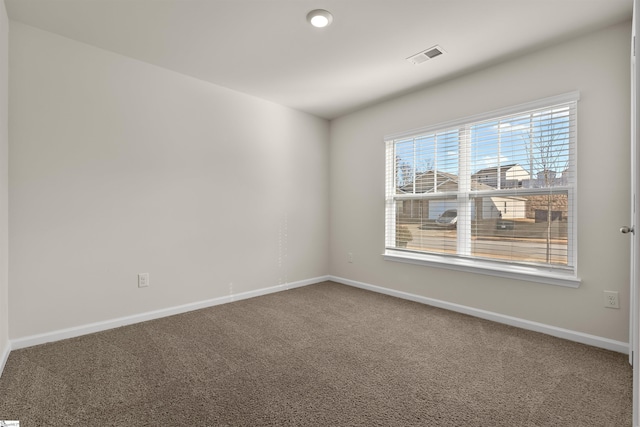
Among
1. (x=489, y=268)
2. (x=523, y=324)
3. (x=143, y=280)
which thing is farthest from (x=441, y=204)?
(x=143, y=280)

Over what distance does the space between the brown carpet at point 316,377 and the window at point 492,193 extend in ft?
Result: 2.27

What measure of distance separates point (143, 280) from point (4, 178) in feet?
4.12

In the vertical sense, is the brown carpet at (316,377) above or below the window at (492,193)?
below

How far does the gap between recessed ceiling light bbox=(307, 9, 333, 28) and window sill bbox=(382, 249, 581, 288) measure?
8.19 ft

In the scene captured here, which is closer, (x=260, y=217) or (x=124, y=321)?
(x=124, y=321)

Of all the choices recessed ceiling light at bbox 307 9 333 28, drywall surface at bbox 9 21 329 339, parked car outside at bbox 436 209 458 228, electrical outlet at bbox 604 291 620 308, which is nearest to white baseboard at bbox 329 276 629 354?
electrical outlet at bbox 604 291 620 308

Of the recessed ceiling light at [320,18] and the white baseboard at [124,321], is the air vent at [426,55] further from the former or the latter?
the white baseboard at [124,321]

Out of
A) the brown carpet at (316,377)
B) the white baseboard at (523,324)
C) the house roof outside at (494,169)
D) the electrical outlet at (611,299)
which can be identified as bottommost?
the brown carpet at (316,377)

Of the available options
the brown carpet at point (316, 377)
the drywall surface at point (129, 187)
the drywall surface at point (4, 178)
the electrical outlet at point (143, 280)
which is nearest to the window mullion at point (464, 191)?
the brown carpet at point (316, 377)

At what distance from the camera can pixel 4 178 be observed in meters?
2.06

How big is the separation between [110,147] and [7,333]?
1558mm

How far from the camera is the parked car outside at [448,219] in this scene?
3230 millimetres

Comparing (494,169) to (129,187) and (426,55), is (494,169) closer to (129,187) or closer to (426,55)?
(426,55)

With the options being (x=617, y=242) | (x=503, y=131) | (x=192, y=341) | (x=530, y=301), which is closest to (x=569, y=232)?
(x=617, y=242)
